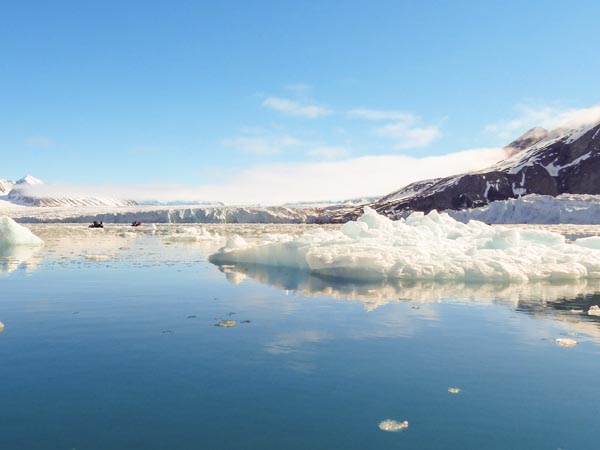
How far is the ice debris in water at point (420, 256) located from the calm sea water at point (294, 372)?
301 centimetres

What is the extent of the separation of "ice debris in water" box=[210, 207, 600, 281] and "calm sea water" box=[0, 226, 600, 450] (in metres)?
3.01

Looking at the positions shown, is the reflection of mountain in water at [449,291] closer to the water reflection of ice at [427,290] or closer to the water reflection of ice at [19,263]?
the water reflection of ice at [427,290]

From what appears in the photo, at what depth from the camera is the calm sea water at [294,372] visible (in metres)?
4.79

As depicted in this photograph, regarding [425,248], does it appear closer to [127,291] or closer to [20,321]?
[127,291]

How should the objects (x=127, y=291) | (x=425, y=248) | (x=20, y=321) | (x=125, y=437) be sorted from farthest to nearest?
1. (x=425, y=248)
2. (x=127, y=291)
3. (x=20, y=321)
4. (x=125, y=437)

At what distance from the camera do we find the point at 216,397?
5.64m

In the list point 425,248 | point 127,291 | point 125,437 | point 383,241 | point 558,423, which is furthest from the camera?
point 383,241

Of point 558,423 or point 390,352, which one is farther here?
point 390,352

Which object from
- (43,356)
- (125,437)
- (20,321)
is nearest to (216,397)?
(125,437)

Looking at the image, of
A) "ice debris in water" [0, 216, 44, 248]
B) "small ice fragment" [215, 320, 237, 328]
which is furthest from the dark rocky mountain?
"small ice fragment" [215, 320, 237, 328]

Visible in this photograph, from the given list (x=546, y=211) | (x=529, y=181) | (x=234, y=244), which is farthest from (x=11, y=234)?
(x=529, y=181)

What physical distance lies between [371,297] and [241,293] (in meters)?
3.38

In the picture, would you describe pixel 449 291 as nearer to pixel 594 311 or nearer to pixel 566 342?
pixel 594 311

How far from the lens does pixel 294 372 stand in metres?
6.51
